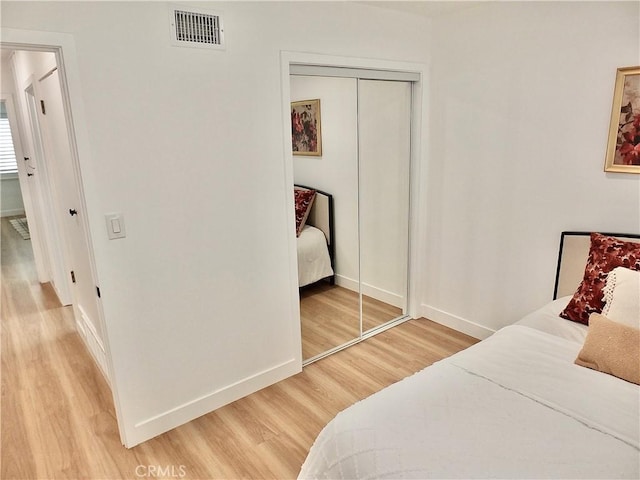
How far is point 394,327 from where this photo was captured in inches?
138

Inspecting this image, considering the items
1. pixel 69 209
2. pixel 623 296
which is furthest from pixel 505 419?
pixel 69 209

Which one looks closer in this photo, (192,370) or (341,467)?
(341,467)

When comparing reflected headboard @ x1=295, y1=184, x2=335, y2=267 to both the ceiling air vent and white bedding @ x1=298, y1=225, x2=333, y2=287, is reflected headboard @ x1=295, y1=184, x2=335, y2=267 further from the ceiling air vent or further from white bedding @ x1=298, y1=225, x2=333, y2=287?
the ceiling air vent

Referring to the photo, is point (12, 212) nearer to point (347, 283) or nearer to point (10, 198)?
point (10, 198)

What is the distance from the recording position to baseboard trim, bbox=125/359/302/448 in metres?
2.27

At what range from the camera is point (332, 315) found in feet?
11.2

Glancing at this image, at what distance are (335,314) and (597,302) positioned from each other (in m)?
1.87

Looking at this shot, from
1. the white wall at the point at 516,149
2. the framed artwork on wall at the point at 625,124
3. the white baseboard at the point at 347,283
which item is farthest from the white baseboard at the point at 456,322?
the framed artwork on wall at the point at 625,124

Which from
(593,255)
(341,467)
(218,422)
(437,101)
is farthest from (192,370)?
(437,101)

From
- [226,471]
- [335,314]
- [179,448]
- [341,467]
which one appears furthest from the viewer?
[335,314]

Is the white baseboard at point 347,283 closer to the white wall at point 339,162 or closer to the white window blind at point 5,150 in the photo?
the white wall at point 339,162

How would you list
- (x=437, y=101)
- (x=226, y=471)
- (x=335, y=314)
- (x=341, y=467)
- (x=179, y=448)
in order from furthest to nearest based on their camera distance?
(x=335, y=314) → (x=437, y=101) → (x=179, y=448) → (x=226, y=471) → (x=341, y=467)

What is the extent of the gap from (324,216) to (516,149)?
141cm

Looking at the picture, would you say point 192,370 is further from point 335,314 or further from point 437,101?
point 437,101
